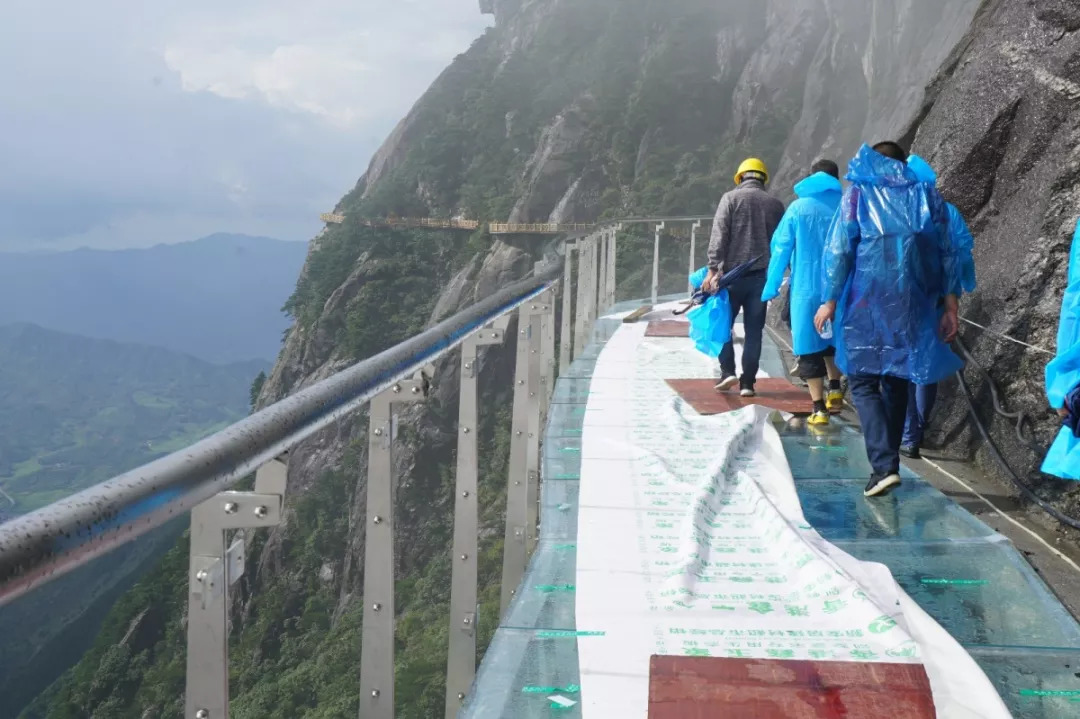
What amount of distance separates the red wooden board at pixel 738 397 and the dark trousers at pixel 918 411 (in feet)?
1.87

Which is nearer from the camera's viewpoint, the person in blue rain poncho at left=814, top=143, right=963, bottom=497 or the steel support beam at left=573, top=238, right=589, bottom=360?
the person in blue rain poncho at left=814, top=143, right=963, bottom=497

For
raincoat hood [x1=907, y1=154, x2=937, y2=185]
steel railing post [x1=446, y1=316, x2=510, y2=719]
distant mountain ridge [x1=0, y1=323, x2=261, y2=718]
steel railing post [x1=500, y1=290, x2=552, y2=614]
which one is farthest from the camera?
distant mountain ridge [x1=0, y1=323, x2=261, y2=718]

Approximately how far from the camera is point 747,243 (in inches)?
Result: 217

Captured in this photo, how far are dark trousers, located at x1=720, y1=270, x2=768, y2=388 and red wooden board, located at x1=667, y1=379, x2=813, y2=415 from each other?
127 millimetres

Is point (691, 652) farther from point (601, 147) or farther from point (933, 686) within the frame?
point (601, 147)

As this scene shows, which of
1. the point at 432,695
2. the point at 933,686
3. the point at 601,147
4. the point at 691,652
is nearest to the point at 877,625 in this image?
the point at 933,686

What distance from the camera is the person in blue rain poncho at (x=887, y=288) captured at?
3.54m

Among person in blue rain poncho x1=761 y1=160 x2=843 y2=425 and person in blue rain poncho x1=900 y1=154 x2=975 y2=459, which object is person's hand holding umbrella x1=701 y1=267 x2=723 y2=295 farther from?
person in blue rain poncho x1=900 y1=154 x2=975 y2=459

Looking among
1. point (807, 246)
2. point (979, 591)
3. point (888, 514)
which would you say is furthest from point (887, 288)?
point (979, 591)

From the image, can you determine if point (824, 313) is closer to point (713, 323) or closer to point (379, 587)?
point (713, 323)

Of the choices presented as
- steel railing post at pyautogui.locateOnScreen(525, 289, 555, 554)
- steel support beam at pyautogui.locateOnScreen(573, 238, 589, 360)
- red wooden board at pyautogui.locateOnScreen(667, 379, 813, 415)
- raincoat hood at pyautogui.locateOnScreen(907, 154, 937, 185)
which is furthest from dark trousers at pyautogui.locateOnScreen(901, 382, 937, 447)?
steel support beam at pyautogui.locateOnScreen(573, 238, 589, 360)

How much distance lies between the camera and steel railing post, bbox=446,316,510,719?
2143mm

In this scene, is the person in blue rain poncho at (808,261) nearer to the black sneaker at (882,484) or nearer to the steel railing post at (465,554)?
the black sneaker at (882,484)

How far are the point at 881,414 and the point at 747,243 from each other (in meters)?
2.08
